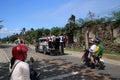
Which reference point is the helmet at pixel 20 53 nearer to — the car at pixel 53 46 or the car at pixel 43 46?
the car at pixel 53 46

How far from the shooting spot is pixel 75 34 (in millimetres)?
36562

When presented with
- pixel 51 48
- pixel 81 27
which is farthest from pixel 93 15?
pixel 51 48

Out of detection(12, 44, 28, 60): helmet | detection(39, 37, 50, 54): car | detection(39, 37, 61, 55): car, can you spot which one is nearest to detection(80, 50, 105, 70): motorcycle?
detection(12, 44, 28, 60): helmet

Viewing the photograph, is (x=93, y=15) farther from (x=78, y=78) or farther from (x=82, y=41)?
(x=78, y=78)

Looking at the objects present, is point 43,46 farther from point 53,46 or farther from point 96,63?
point 96,63

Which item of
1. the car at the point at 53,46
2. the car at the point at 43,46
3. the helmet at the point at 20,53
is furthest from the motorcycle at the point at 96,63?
the car at the point at 43,46

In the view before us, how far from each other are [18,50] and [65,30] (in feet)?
114

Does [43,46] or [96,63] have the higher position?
[43,46]

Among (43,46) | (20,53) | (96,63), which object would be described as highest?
(20,53)

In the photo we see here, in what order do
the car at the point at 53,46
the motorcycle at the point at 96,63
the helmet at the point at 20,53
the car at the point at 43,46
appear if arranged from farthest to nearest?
the car at the point at 43,46 < the car at the point at 53,46 < the motorcycle at the point at 96,63 < the helmet at the point at 20,53

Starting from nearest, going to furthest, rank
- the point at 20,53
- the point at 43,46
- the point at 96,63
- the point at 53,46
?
the point at 20,53 → the point at 96,63 → the point at 53,46 → the point at 43,46

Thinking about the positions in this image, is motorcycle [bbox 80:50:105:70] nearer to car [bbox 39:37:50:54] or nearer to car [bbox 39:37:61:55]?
car [bbox 39:37:61:55]

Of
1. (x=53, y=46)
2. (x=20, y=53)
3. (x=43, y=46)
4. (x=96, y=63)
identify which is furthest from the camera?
(x=43, y=46)

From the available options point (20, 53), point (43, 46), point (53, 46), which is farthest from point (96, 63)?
point (43, 46)
